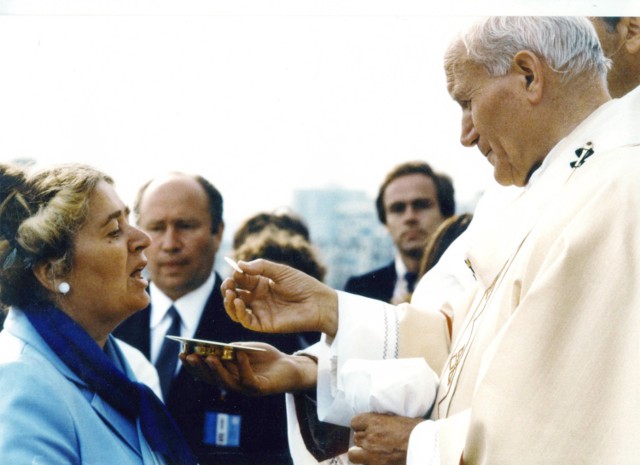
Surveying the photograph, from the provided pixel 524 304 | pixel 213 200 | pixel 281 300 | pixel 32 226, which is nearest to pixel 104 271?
A: pixel 32 226

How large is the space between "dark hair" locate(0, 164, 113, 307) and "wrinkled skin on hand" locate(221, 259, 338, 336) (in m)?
0.43

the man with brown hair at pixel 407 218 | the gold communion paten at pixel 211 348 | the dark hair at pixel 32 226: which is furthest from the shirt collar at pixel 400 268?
the dark hair at pixel 32 226

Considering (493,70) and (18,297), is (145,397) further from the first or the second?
(493,70)

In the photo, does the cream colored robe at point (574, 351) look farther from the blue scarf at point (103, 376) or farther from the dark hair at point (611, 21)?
the blue scarf at point (103, 376)

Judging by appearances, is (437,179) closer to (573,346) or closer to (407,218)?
(407,218)

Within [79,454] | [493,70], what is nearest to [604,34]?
[493,70]

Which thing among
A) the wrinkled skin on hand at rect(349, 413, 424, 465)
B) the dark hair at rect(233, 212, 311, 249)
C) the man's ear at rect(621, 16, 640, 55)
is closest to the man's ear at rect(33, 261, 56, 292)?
the wrinkled skin on hand at rect(349, 413, 424, 465)

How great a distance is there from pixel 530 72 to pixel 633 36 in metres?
0.46

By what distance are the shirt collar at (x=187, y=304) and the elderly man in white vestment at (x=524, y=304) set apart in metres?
0.68

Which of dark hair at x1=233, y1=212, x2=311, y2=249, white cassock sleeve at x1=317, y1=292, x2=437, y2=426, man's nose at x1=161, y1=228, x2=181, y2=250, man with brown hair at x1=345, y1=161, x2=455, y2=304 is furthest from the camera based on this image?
dark hair at x1=233, y1=212, x2=311, y2=249

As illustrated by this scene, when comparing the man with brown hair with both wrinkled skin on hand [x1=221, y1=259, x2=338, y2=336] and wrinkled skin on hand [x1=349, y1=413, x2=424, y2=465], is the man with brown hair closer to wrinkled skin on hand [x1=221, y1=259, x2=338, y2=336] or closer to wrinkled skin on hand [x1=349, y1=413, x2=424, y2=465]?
wrinkled skin on hand [x1=221, y1=259, x2=338, y2=336]

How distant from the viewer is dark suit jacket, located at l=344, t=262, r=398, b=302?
3.47m

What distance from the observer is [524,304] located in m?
1.90

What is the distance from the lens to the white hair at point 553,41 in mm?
2219
